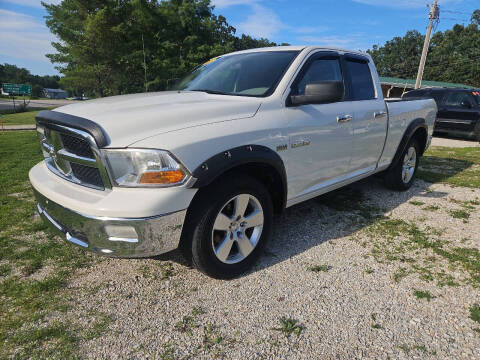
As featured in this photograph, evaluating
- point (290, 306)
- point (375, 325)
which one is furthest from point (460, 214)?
point (290, 306)

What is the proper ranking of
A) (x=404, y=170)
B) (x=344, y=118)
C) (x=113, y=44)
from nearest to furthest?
(x=344, y=118) < (x=404, y=170) < (x=113, y=44)

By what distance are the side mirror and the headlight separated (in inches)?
50.2

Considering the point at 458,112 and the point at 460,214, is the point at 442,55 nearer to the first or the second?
the point at 458,112

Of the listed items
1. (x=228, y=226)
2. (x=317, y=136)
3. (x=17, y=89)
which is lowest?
(x=228, y=226)

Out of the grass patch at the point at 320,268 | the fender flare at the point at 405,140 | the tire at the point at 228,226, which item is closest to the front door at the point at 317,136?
the tire at the point at 228,226

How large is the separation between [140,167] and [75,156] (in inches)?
22.3

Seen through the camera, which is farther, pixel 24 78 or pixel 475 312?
pixel 24 78

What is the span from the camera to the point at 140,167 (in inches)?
77.1

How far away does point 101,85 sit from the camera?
24562 millimetres

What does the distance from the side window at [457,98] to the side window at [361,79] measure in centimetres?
901

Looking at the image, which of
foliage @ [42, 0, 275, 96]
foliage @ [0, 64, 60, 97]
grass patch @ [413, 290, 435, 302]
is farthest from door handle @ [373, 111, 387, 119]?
foliage @ [0, 64, 60, 97]

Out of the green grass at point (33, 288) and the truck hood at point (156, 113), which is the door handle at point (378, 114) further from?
the green grass at point (33, 288)

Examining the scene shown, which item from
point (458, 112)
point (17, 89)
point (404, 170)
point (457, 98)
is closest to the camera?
point (404, 170)

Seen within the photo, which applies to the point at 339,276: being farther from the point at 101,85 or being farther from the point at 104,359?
the point at 101,85
